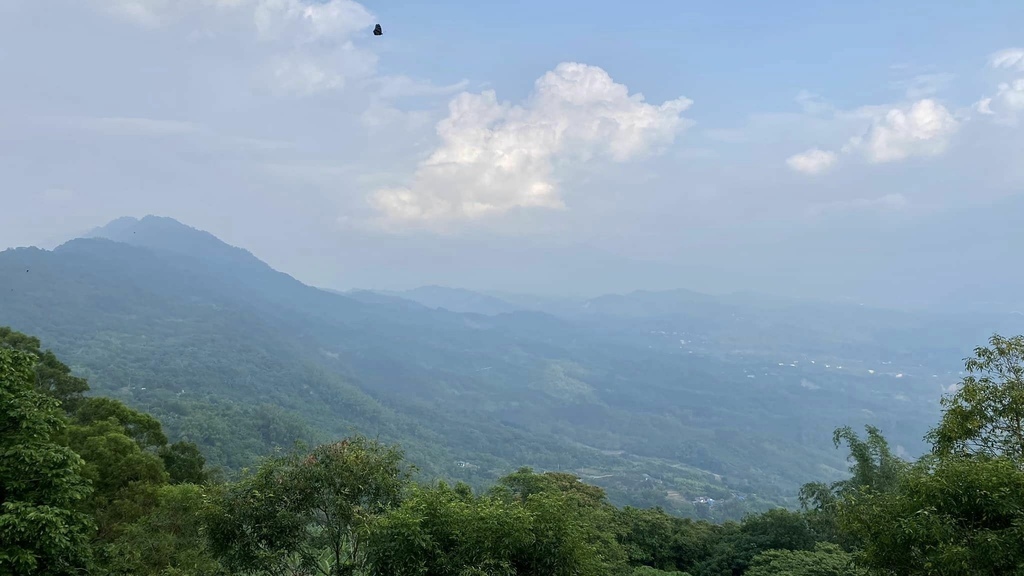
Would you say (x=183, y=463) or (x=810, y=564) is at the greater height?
(x=810, y=564)

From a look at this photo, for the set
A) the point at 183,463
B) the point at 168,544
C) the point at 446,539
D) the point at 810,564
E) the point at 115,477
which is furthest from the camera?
the point at 183,463

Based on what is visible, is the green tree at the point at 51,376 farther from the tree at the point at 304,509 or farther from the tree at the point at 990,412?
the tree at the point at 990,412

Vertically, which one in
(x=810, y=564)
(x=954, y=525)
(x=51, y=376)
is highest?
(x=954, y=525)

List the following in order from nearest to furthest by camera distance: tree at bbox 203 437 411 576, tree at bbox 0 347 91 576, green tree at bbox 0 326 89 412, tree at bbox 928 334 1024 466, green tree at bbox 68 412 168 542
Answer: tree at bbox 0 347 91 576
tree at bbox 928 334 1024 466
tree at bbox 203 437 411 576
green tree at bbox 68 412 168 542
green tree at bbox 0 326 89 412

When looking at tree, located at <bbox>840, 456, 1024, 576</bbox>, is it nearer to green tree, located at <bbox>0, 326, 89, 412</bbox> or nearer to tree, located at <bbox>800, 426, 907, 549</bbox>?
tree, located at <bbox>800, 426, 907, 549</bbox>

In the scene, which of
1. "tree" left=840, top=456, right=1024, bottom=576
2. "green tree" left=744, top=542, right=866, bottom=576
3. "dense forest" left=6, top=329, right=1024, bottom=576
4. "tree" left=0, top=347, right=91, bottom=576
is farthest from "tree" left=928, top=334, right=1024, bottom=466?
"tree" left=0, top=347, right=91, bottom=576

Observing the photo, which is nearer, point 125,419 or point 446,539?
point 446,539

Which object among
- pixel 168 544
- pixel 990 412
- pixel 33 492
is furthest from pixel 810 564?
pixel 33 492

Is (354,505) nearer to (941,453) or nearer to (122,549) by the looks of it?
(122,549)

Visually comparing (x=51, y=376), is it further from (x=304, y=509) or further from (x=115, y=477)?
(x=304, y=509)
